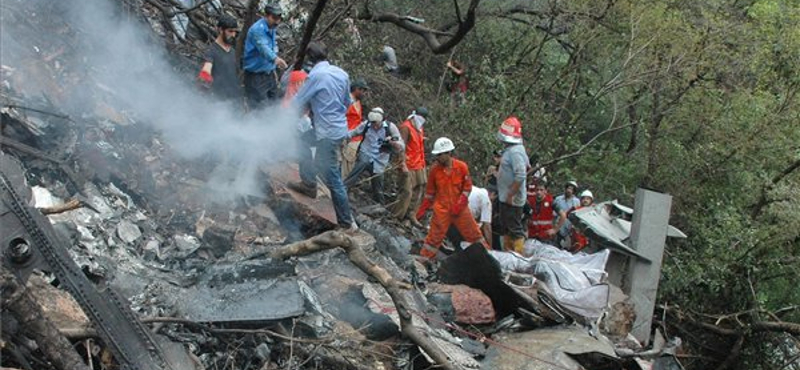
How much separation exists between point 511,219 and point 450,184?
93 centimetres

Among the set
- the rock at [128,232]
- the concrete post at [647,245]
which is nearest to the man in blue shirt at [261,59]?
the rock at [128,232]

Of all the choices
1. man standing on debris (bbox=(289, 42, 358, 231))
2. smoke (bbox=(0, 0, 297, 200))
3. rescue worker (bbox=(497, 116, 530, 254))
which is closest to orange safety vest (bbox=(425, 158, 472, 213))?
rescue worker (bbox=(497, 116, 530, 254))

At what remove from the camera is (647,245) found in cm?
871

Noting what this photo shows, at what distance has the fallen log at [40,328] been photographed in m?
3.57

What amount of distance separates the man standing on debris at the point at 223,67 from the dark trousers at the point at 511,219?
321cm

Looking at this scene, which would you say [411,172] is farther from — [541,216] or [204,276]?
[204,276]

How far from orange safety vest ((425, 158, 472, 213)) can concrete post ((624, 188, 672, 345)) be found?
2.03 metres

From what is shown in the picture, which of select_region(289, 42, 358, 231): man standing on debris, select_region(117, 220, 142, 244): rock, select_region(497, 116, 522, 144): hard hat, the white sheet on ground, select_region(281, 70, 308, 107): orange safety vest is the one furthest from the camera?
select_region(281, 70, 308, 107): orange safety vest

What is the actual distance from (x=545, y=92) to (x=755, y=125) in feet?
11.6

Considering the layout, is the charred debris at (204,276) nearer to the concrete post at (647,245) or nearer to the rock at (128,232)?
the rock at (128,232)

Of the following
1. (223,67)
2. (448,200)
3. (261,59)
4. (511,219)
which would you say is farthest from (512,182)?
(223,67)

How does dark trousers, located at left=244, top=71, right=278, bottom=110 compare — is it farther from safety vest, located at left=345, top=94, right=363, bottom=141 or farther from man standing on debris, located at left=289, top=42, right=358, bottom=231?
safety vest, located at left=345, top=94, right=363, bottom=141

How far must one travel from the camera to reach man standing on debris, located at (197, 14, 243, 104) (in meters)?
7.59

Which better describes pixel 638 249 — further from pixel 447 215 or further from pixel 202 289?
pixel 202 289
